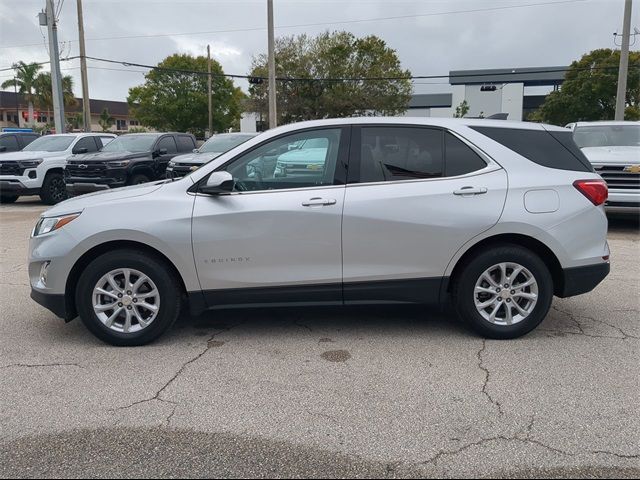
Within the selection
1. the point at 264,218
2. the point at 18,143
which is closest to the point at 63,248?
the point at 264,218

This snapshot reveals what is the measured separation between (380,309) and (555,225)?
1.82 meters

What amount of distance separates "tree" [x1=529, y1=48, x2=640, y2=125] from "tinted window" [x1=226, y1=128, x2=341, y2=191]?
44.4 m

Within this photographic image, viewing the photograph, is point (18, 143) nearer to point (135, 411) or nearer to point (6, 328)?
point (6, 328)

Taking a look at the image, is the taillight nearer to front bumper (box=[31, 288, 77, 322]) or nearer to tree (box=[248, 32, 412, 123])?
front bumper (box=[31, 288, 77, 322])

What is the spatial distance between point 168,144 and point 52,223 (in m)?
10.4

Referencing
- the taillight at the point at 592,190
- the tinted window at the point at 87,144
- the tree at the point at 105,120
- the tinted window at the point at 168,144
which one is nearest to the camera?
the taillight at the point at 592,190

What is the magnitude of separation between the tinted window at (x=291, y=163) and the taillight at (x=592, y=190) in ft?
6.51

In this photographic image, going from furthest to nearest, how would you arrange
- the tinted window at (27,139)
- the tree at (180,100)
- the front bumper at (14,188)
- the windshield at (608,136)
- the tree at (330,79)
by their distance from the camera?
the tree at (180,100) < the tree at (330,79) < the tinted window at (27,139) < the front bumper at (14,188) < the windshield at (608,136)

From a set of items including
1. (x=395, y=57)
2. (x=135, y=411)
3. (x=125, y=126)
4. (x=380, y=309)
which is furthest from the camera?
(x=125, y=126)

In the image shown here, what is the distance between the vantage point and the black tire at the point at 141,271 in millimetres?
4289

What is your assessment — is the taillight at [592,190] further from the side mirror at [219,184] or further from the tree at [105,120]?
the tree at [105,120]

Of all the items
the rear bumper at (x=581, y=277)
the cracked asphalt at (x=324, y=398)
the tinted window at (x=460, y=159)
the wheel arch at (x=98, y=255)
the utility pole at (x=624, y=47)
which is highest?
the utility pole at (x=624, y=47)

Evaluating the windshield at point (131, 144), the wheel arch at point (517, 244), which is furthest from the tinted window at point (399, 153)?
the windshield at point (131, 144)

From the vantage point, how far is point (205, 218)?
14.1ft
